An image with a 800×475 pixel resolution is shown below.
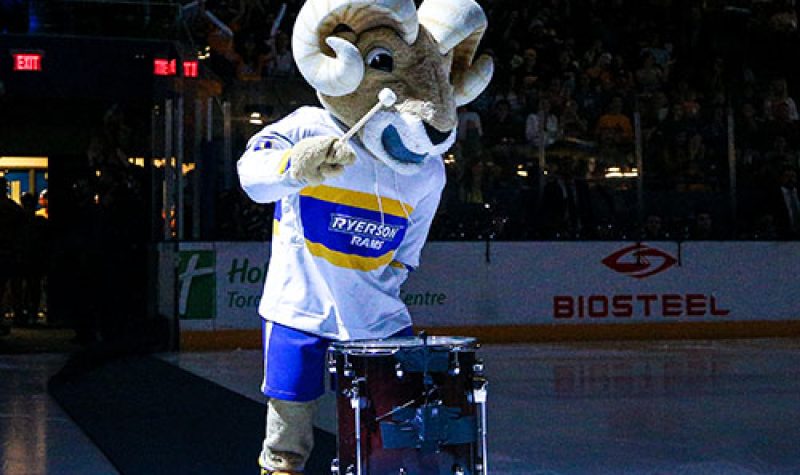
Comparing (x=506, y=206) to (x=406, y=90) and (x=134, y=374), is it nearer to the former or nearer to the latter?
(x=134, y=374)

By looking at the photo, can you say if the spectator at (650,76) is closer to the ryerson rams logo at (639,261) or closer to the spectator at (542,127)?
the spectator at (542,127)

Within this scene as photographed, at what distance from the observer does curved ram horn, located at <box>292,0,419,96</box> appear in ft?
12.4

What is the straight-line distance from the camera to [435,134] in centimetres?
381

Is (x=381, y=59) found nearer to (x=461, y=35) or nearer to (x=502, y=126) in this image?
(x=461, y=35)

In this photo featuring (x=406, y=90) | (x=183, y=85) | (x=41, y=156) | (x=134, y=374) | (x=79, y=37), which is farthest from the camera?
(x=41, y=156)

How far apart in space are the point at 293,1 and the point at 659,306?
5616mm

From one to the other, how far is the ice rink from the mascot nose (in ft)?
7.12

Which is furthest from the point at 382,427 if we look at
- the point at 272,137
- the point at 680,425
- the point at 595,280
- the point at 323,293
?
the point at 595,280

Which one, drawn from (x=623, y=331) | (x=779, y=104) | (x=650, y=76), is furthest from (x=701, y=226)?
(x=650, y=76)

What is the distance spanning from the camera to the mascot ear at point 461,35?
13.4 feet

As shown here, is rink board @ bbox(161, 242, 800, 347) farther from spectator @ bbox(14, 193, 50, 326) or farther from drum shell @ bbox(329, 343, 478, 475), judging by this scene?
drum shell @ bbox(329, 343, 478, 475)

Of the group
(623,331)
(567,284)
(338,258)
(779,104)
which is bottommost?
(623,331)

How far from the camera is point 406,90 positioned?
387cm

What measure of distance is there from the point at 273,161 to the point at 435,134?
1.65ft
